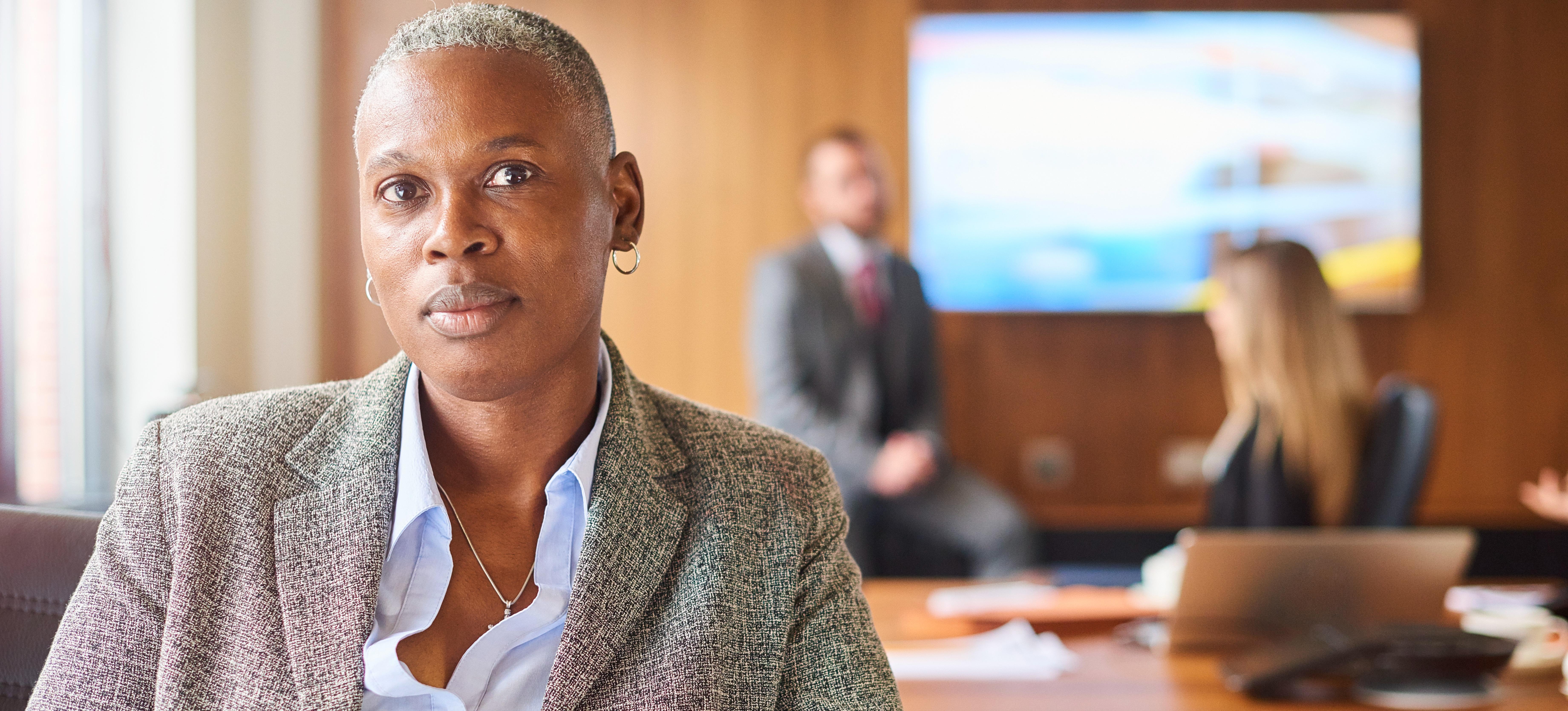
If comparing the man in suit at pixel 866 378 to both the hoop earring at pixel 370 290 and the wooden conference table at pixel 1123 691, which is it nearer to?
the wooden conference table at pixel 1123 691

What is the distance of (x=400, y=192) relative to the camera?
0.91 m

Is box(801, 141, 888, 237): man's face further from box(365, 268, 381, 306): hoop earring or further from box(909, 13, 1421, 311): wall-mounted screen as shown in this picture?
box(365, 268, 381, 306): hoop earring

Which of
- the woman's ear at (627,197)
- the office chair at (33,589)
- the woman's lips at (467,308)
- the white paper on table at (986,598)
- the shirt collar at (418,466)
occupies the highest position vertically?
the woman's ear at (627,197)

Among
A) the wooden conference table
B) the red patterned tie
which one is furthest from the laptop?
the red patterned tie

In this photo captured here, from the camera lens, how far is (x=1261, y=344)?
8.00 feet

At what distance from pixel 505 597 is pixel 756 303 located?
105 inches

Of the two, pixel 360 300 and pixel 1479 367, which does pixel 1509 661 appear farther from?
pixel 360 300

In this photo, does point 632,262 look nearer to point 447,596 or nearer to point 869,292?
point 447,596

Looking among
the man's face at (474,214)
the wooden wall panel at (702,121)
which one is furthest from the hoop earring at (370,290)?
the wooden wall panel at (702,121)

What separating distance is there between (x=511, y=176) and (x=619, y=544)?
12.3 inches

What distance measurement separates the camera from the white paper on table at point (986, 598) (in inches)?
73.5

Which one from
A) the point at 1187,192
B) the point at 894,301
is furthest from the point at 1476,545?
the point at 894,301

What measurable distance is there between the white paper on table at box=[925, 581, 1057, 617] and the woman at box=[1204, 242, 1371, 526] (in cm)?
57

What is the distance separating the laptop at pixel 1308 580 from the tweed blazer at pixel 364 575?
76 centimetres
